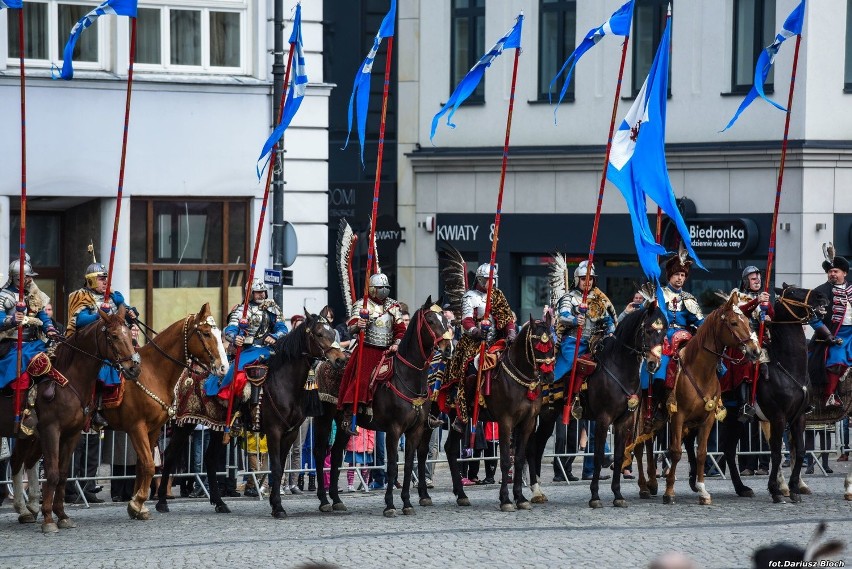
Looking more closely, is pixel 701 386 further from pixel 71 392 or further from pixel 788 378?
pixel 71 392

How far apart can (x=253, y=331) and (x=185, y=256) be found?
710 cm

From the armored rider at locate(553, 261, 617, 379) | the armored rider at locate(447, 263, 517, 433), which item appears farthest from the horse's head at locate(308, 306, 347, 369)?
the armored rider at locate(553, 261, 617, 379)

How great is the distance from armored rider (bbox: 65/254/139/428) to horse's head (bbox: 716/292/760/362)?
5.87m

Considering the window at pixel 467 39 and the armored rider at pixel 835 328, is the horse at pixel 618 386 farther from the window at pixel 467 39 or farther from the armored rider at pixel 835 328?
the window at pixel 467 39

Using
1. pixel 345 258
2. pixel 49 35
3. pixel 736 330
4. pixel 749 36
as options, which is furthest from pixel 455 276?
pixel 749 36

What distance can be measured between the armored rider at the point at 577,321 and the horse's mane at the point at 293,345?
8.66 ft

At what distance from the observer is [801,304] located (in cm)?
1764

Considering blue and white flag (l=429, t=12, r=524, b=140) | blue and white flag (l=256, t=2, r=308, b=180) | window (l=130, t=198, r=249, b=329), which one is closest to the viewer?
blue and white flag (l=256, t=2, r=308, b=180)

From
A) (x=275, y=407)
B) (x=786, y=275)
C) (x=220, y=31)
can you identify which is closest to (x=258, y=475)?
(x=275, y=407)

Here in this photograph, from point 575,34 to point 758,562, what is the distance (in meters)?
26.2

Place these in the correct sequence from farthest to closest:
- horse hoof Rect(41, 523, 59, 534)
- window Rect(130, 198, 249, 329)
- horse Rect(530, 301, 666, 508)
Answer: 1. window Rect(130, 198, 249, 329)
2. horse Rect(530, 301, 666, 508)
3. horse hoof Rect(41, 523, 59, 534)

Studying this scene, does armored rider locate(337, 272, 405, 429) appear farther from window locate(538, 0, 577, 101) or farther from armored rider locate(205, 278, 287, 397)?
window locate(538, 0, 577, 101)

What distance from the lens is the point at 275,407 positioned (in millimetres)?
17156

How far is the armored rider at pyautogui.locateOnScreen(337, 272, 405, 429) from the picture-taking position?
55.8 feet
